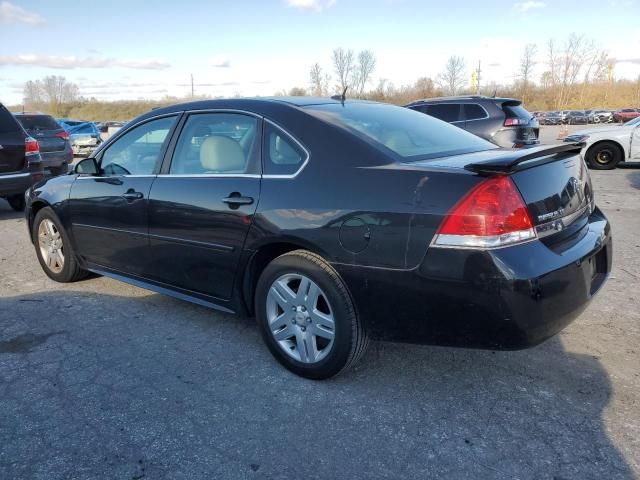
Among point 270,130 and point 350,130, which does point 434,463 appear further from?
point 270,130

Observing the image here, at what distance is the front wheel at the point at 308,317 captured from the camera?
287 centimetres

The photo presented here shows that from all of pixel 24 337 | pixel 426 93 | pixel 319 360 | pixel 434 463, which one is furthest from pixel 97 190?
pixel 426 93

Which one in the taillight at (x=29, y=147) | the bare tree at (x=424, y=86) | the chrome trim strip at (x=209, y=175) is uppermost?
the bare tree at (x=424, y=86)

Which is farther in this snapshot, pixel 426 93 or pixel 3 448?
pixel 426 93

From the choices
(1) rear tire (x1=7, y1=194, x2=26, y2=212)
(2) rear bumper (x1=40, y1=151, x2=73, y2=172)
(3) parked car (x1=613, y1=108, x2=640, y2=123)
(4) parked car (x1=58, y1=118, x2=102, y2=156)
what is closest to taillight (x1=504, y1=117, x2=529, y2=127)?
(1) rear tire (x1=7, y1=194, x2=26, y2=212)

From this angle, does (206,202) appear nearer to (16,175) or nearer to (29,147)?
(16,175)

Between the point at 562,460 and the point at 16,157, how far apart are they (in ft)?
27.4

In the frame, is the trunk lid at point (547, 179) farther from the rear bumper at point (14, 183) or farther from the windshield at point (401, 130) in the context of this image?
the rear bumper at point (14, 183)

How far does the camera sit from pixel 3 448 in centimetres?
251

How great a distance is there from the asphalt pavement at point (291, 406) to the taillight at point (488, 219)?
0.92 m

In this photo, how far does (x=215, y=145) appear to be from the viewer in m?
3.56

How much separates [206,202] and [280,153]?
0.60 m

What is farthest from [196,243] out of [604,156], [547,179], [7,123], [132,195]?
[604,156]

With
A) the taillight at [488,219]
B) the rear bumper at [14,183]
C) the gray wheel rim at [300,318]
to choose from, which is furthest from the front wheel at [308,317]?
the rear bumper at [14,183]
